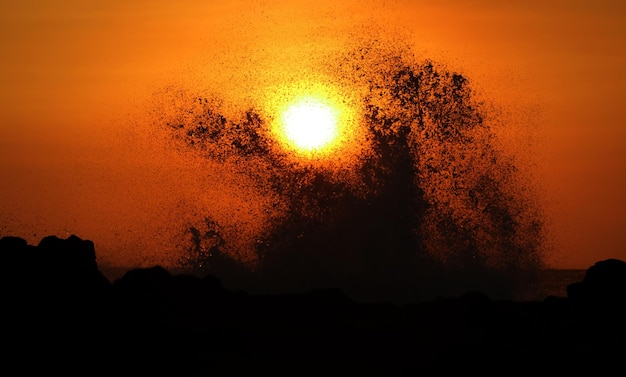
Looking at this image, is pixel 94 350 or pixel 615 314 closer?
pixel 94 350

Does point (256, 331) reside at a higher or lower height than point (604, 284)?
lower

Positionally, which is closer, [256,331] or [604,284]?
[256,331]

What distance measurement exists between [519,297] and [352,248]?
25.9 feet

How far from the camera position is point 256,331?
26312 mm

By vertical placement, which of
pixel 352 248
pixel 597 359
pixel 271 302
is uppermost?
pixel 352 248

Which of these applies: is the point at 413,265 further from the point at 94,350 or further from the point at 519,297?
the point at 94,350

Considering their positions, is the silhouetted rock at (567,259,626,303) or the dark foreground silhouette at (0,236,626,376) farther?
the silhouetted rock at (567,259,626,303)

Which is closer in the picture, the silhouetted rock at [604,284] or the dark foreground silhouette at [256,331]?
the dark foreground silhouette at [256,331]

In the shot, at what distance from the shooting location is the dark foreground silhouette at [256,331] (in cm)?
2197

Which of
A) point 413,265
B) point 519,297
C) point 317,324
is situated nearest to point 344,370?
point 317,324

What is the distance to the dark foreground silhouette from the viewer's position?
22.0 metres

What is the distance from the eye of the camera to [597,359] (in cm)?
2203

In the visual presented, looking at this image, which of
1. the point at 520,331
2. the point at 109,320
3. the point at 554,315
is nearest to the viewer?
the point at 109,320

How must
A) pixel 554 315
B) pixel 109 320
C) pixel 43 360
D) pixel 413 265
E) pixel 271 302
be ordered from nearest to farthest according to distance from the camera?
pixel 43 360
pixel 109 320
pixel 554 315
pixel 271 302
pixel 413 265
